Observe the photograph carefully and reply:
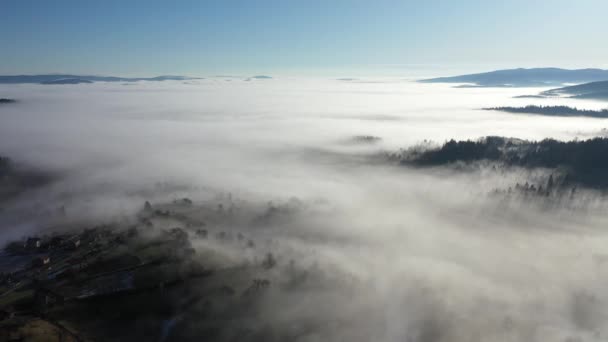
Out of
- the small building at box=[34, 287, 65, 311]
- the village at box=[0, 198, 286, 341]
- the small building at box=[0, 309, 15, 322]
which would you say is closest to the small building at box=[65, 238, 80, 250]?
the village at box=[0, 198, 286, 341]

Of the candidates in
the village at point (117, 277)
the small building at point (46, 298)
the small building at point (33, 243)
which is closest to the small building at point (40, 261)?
the village at point (117, 277)

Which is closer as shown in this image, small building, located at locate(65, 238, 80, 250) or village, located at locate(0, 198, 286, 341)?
village, located at locate(0, 198, 286, 341)

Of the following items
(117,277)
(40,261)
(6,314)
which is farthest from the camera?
(40,261)

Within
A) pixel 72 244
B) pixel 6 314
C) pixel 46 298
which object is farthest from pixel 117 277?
pixel 72 244

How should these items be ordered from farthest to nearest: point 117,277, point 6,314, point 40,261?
1. point 40,261
2. point 117,277
3. point 6,314

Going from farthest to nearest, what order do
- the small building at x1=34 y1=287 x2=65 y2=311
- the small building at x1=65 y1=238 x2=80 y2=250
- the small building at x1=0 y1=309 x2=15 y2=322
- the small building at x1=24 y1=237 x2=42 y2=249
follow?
the small building at x1=65 y1=238 x2=80 y2=250, the small building at x1=24 y1=237 x2=42 y2=249, the small building at x1=34 y1=287 x2=65 y2=311, the small building at x1=0 y1=309 x2=15 y2=322

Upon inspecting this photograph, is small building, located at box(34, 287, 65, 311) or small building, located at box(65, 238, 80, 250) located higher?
small building, located at box(65, 238, 80, 250)

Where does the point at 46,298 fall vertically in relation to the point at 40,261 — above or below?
below

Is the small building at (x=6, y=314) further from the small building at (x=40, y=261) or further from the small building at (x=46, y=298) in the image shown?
the small building at (x=40, y=261)

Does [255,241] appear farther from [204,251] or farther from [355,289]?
[355,289]

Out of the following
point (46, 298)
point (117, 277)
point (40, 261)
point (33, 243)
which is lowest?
point (117, 277)

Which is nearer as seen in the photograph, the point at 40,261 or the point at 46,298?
the point at 46,298

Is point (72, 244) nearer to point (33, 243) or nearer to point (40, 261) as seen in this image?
point (33, 243)

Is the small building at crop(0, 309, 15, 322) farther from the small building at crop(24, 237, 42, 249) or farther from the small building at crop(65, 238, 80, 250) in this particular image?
the small building at crop(24, 237, 42, 249)
